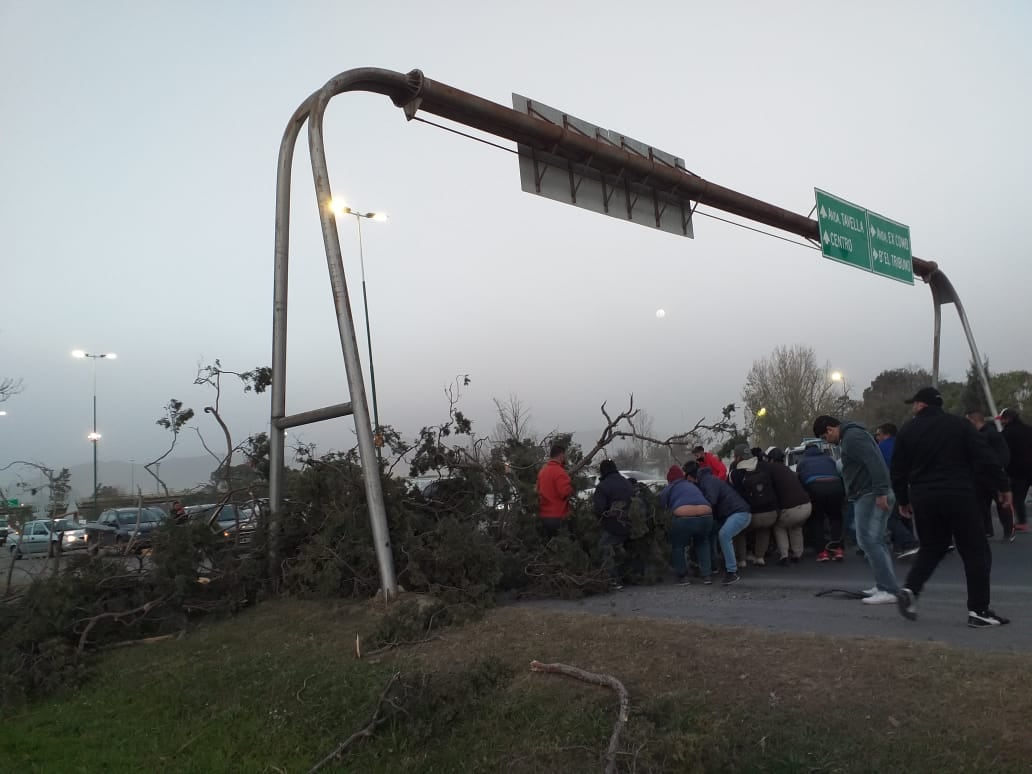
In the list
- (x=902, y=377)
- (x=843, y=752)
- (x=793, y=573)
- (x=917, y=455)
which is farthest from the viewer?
(x=902, y=377)

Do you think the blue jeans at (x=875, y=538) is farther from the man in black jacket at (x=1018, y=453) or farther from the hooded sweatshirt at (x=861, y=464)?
the man in black jacket at (x=1018, y=453)

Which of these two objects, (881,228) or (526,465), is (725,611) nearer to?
(526,465)

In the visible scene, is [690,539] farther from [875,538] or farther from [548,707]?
[548,707]

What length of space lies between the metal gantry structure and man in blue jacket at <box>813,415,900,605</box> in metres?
4.64

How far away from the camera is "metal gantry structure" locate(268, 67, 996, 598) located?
810 cm

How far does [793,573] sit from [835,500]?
54.1 inches

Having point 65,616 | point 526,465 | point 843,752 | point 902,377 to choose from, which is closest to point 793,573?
point 526,465

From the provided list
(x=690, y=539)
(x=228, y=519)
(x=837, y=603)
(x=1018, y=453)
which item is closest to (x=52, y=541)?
(x=228, y=519)

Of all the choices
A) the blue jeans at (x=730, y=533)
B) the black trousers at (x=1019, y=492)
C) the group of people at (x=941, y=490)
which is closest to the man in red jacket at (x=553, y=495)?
the blue jeans at (x=730, y=533)

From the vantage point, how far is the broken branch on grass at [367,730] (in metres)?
4.65

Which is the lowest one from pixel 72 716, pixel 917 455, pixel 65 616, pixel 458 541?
pixel 72 716

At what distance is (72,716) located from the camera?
246 inches

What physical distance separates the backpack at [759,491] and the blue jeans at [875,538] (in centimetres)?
266

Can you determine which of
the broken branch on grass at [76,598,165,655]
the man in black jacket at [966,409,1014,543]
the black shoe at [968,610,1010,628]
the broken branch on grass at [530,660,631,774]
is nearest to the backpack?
the man in black jacket at [966,409,1014,543]
